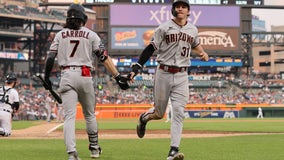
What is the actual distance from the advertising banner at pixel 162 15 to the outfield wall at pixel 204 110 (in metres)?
11.4

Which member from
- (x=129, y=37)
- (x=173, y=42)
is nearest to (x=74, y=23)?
(x=173, y=42)

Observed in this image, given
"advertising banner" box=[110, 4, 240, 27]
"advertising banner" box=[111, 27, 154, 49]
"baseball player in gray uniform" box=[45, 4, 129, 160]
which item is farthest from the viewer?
"advertising banner" box=[110, 4, 240, 27]

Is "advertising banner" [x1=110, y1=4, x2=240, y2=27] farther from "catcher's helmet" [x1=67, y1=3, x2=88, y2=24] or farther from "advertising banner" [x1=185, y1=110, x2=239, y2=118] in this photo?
"catcher's helmet" [x1=67, y1=3, x2=88, y2=24]

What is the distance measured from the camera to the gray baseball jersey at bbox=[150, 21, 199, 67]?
25.3 feet

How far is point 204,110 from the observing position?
4228 cm

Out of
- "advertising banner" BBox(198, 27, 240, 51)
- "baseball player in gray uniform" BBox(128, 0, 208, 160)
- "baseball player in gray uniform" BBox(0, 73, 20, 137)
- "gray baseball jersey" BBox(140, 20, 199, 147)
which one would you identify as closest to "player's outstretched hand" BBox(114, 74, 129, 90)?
"baseball player in gray uniform" BBox(128, 0, 208, 160)

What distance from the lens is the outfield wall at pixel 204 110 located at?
40844mm

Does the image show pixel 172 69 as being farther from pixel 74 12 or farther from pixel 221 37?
pixel 221 37

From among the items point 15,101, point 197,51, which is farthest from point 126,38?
point 197,51

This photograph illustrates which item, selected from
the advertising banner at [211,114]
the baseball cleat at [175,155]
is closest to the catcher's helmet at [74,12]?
the baseball cleat at [175,155]

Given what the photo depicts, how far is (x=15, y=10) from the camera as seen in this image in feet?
200

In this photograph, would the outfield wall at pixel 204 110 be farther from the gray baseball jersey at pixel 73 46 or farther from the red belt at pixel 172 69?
the gray baseball jersey at pixel 73 46

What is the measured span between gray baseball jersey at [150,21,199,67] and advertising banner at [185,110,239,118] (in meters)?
34.3

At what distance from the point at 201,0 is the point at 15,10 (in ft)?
68.0
